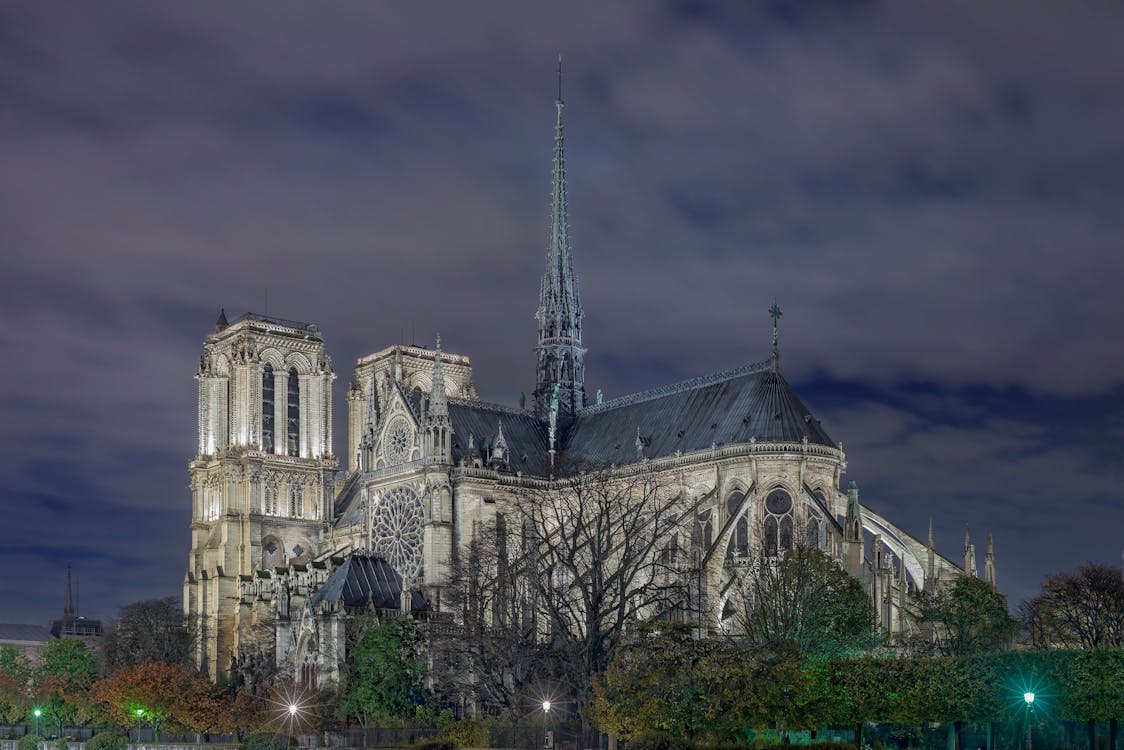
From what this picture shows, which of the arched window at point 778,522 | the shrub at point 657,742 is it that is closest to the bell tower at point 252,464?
the arched window at point 778,522

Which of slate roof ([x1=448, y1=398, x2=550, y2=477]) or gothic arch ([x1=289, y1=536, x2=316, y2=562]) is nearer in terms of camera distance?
slate roof ([x1=448, y1=398, x2=550, y2=477])

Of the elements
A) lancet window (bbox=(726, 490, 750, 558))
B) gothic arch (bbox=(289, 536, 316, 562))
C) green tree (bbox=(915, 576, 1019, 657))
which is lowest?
green tree (bbox=(915, 576, 1019, 657))

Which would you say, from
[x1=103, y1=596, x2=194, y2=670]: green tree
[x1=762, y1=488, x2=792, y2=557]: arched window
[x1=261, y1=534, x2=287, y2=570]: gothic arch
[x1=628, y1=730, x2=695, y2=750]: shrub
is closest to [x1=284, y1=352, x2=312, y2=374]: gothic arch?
[x1=261, y1=534, x2=287, y2=570]: gothic arch

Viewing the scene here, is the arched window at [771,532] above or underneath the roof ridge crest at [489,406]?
underneath

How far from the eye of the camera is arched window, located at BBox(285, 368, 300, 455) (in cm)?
12394

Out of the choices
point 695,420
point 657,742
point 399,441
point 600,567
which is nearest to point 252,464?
point 399,441

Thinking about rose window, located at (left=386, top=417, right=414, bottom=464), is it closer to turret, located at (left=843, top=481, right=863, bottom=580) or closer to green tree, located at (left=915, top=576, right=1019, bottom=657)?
turret, located at (left=843, top=481, right=863, bottom=580)

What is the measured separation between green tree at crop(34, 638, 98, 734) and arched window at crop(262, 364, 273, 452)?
2198cm

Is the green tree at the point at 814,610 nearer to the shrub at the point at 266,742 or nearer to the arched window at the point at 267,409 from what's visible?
the shrub at the point at 266,742

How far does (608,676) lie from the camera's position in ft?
191

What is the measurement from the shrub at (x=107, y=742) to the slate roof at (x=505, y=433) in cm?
2806

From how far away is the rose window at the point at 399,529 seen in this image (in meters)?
96.8

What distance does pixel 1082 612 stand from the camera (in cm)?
9038

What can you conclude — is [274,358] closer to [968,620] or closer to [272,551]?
[272,551]
